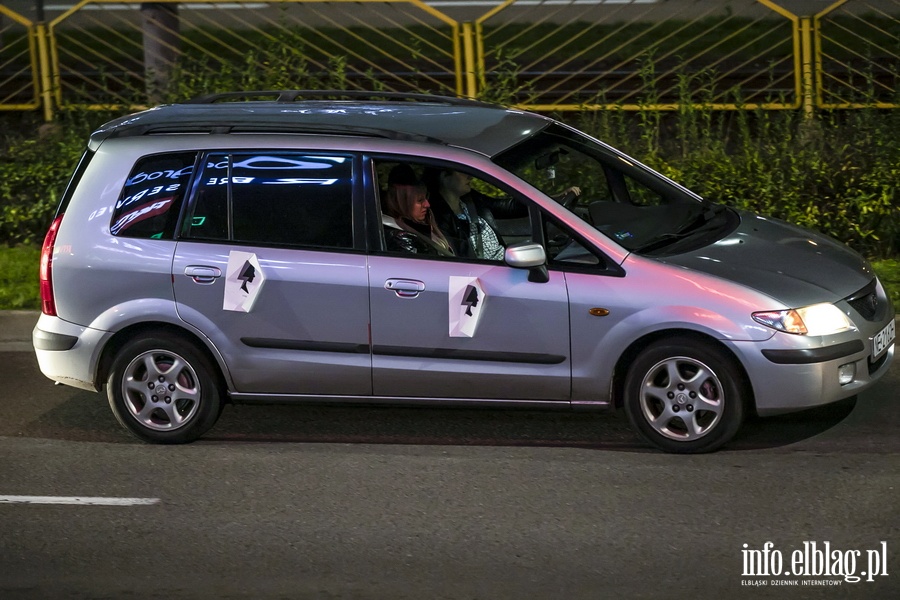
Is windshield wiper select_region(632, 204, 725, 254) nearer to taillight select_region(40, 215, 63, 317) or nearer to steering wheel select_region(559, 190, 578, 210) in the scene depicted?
steering wheel select_region(559, 190, 578, 210)

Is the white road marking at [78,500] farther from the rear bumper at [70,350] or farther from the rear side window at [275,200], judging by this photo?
the rear side window at [275,200]

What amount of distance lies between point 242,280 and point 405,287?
83cm

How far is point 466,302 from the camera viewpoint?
6535 mm

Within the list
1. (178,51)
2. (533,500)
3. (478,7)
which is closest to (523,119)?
(533,500)

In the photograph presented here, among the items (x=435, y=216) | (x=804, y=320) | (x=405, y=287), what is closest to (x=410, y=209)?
(x=435, y=216)

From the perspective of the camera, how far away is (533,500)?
19.9 feet

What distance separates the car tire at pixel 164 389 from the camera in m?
6.96

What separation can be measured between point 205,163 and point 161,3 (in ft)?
20.9

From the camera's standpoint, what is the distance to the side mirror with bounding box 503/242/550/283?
20.9 ft

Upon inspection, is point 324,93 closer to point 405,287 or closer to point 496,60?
point 405,287

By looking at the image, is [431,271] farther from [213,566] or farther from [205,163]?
[213,566]

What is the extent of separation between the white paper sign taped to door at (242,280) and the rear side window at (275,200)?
101 mm

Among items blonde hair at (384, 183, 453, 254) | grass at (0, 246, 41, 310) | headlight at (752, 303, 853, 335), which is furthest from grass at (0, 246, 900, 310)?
blonde hair at (384, 183, 453, 254)

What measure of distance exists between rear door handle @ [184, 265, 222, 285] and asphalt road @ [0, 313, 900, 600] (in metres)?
0.87
